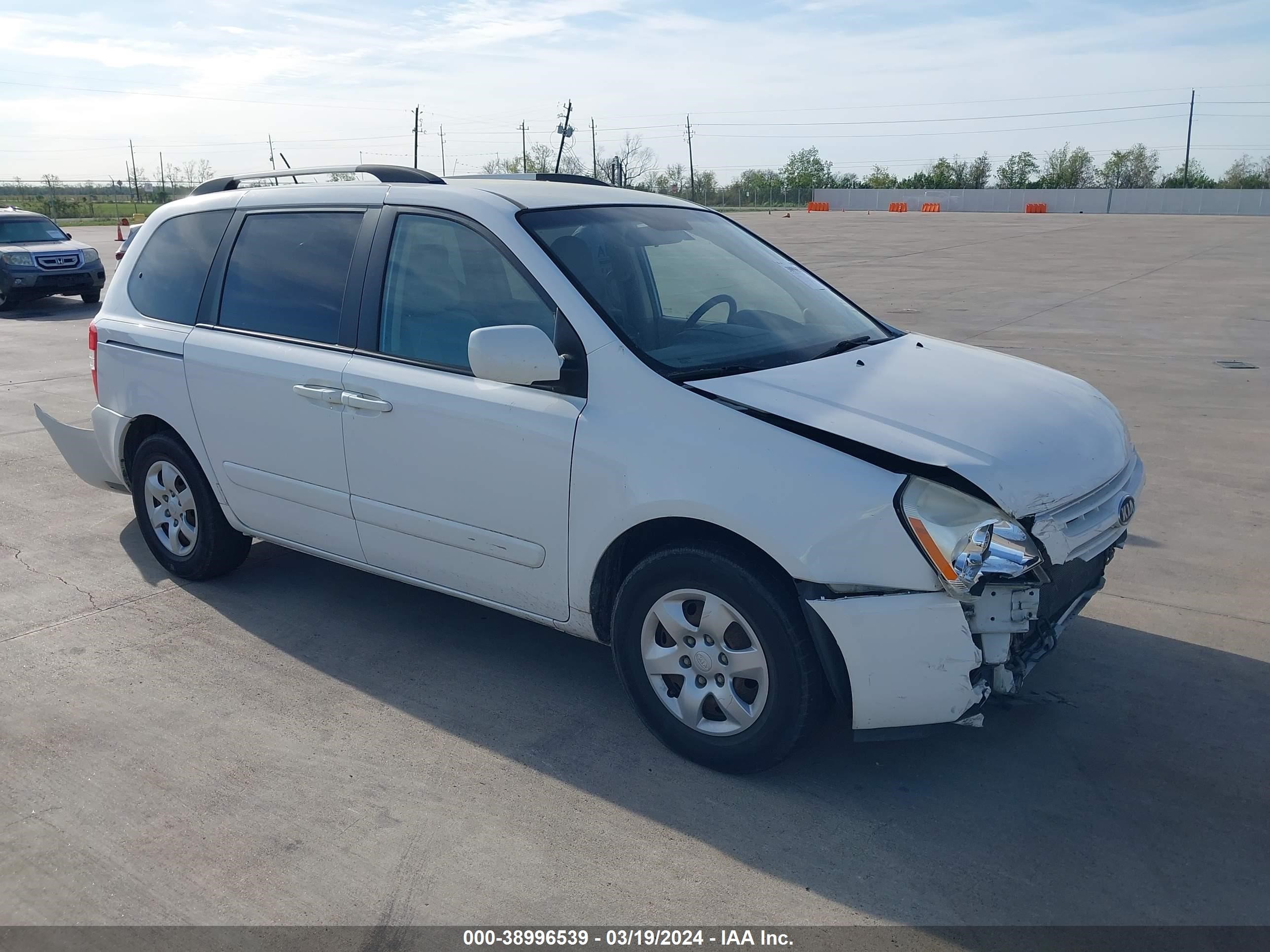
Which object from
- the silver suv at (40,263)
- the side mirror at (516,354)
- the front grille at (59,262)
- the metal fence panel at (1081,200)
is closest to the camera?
the side mirror at (516,354)

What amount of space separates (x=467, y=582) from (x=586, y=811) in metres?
1.07

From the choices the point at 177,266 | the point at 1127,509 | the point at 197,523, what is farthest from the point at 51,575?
the point at 1127,509

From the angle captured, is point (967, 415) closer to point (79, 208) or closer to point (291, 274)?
point (291, 274)

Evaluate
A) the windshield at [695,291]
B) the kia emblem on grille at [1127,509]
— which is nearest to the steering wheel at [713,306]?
the windshield at [695,291]

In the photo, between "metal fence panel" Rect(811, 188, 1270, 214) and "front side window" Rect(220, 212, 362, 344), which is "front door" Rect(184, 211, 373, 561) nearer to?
"front side window" Rect(220, 212, 362, 344)

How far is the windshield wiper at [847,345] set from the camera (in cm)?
396

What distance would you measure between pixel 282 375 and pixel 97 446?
6.00 feet

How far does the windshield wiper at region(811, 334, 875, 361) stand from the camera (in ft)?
13.0

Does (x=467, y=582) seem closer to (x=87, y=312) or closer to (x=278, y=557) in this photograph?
(x=278, y=557)

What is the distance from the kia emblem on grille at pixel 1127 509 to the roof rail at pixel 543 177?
254 cm

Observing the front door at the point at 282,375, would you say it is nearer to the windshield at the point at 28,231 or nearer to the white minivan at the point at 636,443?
the white minivan at the point at 636,443

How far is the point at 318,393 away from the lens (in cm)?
421

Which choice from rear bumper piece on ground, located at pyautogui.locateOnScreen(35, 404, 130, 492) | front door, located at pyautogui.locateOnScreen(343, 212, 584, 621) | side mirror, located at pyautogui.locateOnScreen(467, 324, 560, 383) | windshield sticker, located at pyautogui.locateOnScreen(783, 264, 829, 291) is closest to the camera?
side mirror, located at pyautogui.locateOnScreen(467, 324, 560, 383)

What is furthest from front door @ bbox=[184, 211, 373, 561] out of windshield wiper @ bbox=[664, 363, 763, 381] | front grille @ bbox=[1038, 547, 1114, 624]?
front grille @ bbox=[1038, 547, 1114, 624]
